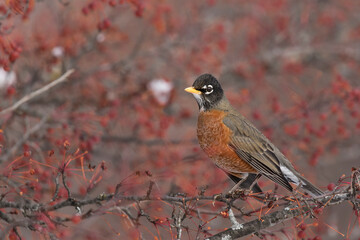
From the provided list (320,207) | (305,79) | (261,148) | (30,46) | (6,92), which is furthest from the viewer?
(305,79)

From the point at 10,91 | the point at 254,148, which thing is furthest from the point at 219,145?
the point at 10,91

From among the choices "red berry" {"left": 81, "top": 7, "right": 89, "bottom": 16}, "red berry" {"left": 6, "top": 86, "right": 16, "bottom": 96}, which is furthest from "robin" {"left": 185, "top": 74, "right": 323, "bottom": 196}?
"red berry" {"left": 6, "top": 86, "right": 16, "bottom": 96}

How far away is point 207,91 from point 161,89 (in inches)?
77.1

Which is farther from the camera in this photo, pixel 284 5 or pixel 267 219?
pixel 284 5

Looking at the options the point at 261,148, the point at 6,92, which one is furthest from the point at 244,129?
the point at 6,92

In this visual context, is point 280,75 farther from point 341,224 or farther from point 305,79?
point 341,224

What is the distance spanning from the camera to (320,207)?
3.69m

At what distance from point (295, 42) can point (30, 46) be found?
5450 mm

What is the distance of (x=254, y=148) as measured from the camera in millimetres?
5668

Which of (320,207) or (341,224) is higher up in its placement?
(341,224)

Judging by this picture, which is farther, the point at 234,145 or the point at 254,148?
the point at 254,148

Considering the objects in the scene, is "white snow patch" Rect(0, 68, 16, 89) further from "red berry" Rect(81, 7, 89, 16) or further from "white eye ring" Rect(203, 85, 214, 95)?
"white eye ring" Rect(203, 85, 214, 95)

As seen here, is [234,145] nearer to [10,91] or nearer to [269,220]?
[269,220]

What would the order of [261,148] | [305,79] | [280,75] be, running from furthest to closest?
[305,79] → [280,75] → [261,148]
